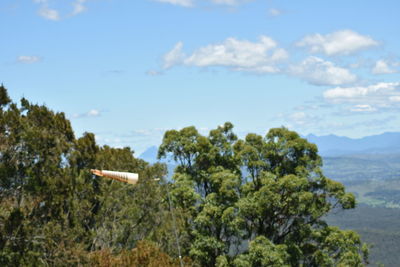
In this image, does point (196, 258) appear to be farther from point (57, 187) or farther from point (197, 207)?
point (57, 187)

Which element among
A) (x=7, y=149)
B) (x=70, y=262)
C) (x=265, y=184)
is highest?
(x=7, y=149)

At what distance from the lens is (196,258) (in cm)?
3091

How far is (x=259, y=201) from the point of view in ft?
96.8

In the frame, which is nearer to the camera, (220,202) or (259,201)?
(259,201)

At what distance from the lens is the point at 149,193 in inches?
1411

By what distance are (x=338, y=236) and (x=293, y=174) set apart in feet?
13.2

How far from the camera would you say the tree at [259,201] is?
29750 millimetres

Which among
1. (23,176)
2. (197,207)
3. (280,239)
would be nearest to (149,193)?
(197,207)

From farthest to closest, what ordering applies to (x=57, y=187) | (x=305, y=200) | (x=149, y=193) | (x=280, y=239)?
(x=149, y=193) → (x=280, y=239) → (x=305, y=200) → (x=57, y=187)

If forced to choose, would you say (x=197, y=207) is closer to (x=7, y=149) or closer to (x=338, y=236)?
(x=338, y=236)

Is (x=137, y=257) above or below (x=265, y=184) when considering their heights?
below

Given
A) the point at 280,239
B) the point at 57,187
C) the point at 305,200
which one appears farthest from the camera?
the point at 280,239

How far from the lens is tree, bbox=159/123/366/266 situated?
2975cm

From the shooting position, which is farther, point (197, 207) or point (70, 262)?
point (197, 207)
